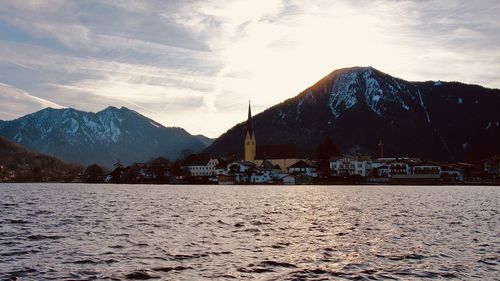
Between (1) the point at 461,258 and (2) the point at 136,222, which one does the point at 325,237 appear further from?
(2) the point at 136,222

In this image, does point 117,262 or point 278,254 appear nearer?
point 117,262

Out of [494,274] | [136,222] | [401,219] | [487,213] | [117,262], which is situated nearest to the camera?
[494,274]

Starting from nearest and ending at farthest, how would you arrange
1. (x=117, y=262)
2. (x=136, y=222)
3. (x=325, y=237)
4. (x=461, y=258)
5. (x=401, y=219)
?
(x=117, y=262)
(x=461, y=258)
(x=325, y=237)
(x=136, y=222)
(x=401, y=219)

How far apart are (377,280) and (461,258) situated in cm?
880

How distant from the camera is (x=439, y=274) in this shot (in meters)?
23.5

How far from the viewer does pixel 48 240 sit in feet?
111

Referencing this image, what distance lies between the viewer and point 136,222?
154 feet

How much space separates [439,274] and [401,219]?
28547 millimetres

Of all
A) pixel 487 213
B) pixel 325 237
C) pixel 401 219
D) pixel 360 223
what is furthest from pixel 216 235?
pixel 487 213

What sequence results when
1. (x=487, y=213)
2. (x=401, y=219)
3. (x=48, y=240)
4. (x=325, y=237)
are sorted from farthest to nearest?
(x=487, y=213) → (x=401, y=219) → (x=325, y=237) → (x=48, y=240)

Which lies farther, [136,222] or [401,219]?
[401,219]

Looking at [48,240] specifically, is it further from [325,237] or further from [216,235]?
[325,237]

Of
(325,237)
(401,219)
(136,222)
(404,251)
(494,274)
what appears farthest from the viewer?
(401,219)

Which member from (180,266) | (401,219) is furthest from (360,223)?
(180,266)
